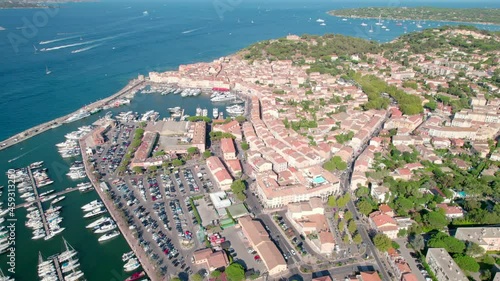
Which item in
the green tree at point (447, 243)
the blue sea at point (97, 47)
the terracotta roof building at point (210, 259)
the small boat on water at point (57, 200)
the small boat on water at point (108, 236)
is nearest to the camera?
the terracotta roof building at point (210, 259)

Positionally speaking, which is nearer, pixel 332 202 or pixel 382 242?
pixel 382 242

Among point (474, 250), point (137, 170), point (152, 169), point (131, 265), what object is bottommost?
point (131, 265)

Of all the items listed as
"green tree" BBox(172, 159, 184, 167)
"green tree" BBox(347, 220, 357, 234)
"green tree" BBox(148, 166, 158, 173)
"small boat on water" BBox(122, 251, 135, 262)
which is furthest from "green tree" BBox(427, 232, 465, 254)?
"green tree" BBox(148, 166, 158, 173)

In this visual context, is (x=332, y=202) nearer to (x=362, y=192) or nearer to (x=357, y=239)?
(x=362, y=192)

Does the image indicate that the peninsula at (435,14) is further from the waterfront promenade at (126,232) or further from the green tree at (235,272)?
the waterfront promenade at (126,232)

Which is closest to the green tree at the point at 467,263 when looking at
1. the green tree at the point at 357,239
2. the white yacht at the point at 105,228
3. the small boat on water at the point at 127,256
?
the green tree at the point at 357,239

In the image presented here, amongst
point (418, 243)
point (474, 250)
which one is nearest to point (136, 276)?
point (418, 243)

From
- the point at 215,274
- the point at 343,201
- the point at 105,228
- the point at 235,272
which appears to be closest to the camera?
the point at 235,272
